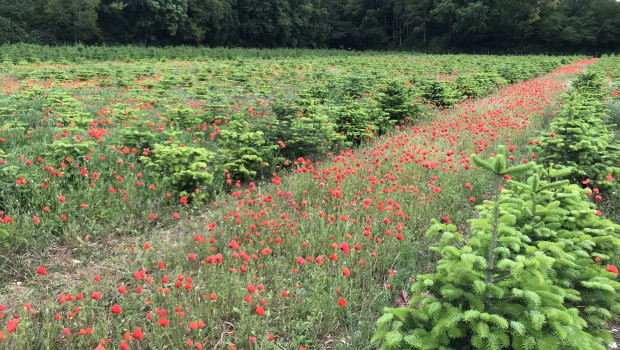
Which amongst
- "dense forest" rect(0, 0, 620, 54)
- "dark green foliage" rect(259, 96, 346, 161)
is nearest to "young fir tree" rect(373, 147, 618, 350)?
"dark green foliage" rect(259, 96, 346, 161)

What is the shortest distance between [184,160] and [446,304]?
156 inches

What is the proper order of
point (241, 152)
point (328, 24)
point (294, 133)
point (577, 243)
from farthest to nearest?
point (328, 24) < point (294, 133) < point (241, 152) < point (577, 243)

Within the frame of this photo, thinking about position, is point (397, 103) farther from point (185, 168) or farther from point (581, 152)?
point (185, 168)

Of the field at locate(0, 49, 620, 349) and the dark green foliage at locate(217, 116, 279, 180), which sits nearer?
the field at locate(0, 49, 620, 349)

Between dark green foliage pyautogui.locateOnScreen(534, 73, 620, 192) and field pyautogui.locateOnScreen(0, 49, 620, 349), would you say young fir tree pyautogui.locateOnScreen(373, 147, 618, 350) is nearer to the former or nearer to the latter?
field pyautogui.locateOnScreen(0, 49, 620, 349)

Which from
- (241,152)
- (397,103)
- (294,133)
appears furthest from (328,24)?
(241,152)

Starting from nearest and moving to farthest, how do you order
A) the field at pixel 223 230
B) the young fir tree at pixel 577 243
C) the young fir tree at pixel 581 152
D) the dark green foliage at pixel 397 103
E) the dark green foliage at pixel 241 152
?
1. the young fir tree at pixel 577 243
2. the field at pixel 223 230
3. the young fir tree at pixel 581 152
4. the dark green foliage at pixel 241 152
5. the dark green foliage at pixel 397 103

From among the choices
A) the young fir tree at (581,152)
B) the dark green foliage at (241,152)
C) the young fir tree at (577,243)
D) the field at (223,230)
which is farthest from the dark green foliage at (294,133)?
the young fir tree at (577,243)

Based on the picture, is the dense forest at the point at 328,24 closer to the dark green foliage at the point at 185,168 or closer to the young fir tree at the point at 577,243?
the dark green foliage at the point at 185,168

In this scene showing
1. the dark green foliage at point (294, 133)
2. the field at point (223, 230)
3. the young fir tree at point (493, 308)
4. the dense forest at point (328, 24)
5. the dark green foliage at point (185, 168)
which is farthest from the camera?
the dense forest at point (328, 24)

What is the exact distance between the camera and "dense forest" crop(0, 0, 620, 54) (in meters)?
40.6

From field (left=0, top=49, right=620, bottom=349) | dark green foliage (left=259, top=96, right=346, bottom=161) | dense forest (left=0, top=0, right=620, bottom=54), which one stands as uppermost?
dense forest (left=0, top=0, right=620, bottom=54)

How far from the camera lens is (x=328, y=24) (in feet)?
238

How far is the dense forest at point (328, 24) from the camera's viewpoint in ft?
133
